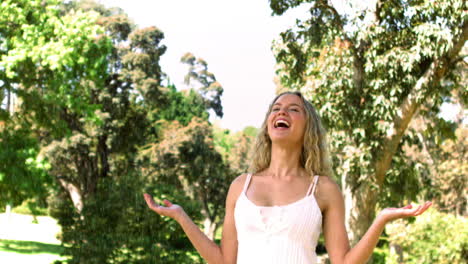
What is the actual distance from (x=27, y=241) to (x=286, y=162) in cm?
2202

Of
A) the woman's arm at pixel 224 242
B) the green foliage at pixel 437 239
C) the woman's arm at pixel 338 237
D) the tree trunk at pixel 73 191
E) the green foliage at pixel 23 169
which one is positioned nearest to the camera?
the woman's arm at pixel 338 237

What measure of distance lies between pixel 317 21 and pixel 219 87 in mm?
21275

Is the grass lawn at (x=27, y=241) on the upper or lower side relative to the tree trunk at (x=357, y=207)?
upper

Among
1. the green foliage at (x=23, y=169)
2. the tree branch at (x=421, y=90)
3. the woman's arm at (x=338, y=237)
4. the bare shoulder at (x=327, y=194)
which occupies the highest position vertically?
the tree branch at (x=421, y=90)

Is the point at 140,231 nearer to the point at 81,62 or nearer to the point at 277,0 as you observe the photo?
the point at 81,62

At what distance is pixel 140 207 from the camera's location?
8492 millimetres

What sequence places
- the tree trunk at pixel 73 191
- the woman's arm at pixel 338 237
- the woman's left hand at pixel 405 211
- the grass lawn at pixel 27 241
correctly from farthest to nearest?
the tree trunk at pixel 73 191, the grass lawn at pixel 27 241, the woman's arm at pixel 338 237, the woman's left hand at pixel 405 211

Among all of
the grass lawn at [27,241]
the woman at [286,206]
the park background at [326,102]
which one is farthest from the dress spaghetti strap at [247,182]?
the grass lawn at [27,241]

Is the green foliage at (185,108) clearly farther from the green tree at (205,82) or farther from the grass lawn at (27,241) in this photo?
the grass lawn at (27,241)

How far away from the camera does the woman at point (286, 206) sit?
179 cm

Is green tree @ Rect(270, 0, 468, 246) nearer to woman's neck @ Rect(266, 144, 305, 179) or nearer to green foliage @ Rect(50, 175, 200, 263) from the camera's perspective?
Answer: green foliage @ Rect(50, 175, 200, 263)

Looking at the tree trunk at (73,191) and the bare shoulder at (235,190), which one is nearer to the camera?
the bare shoulder at (235,190)

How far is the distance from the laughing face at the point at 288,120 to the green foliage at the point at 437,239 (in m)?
6.29

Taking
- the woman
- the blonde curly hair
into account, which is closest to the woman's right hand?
the woman
